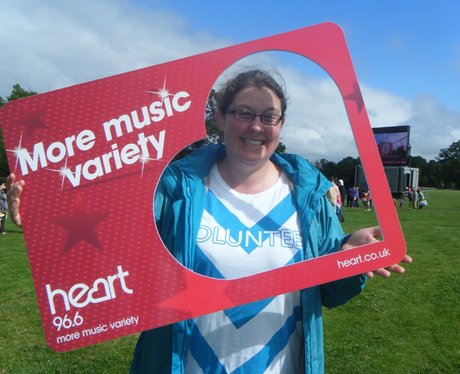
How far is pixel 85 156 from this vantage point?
153 centimetres

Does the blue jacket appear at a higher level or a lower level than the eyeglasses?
lower

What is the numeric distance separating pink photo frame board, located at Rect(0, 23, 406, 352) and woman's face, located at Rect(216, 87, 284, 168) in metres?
0.17

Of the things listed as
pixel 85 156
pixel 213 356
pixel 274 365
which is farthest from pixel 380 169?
pixel 85 156

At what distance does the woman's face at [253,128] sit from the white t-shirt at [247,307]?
257mm

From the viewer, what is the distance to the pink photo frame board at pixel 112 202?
4.96ft

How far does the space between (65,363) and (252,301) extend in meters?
3.38

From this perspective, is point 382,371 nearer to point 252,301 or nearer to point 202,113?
point 252,301

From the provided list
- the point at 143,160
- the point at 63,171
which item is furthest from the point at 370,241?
the point at 63,171

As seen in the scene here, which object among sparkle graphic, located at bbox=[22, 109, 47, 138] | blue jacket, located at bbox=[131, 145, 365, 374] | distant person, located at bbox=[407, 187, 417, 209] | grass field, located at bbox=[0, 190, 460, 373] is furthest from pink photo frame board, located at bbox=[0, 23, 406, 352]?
distant person, located at bbox=[407, 187, 417, 209]

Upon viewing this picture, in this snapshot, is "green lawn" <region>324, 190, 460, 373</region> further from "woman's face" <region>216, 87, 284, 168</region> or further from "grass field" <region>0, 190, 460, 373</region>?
"woman's face" <region>216, 87, 284, 168</region>

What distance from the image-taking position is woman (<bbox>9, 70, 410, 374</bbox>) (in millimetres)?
1634

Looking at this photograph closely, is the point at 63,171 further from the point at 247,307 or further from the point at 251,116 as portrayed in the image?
the point at 247,307

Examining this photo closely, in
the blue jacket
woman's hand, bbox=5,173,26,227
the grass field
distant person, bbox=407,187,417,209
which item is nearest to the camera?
woman's hand, bbox=5,173,26,227

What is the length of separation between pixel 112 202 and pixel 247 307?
2.42 feet
